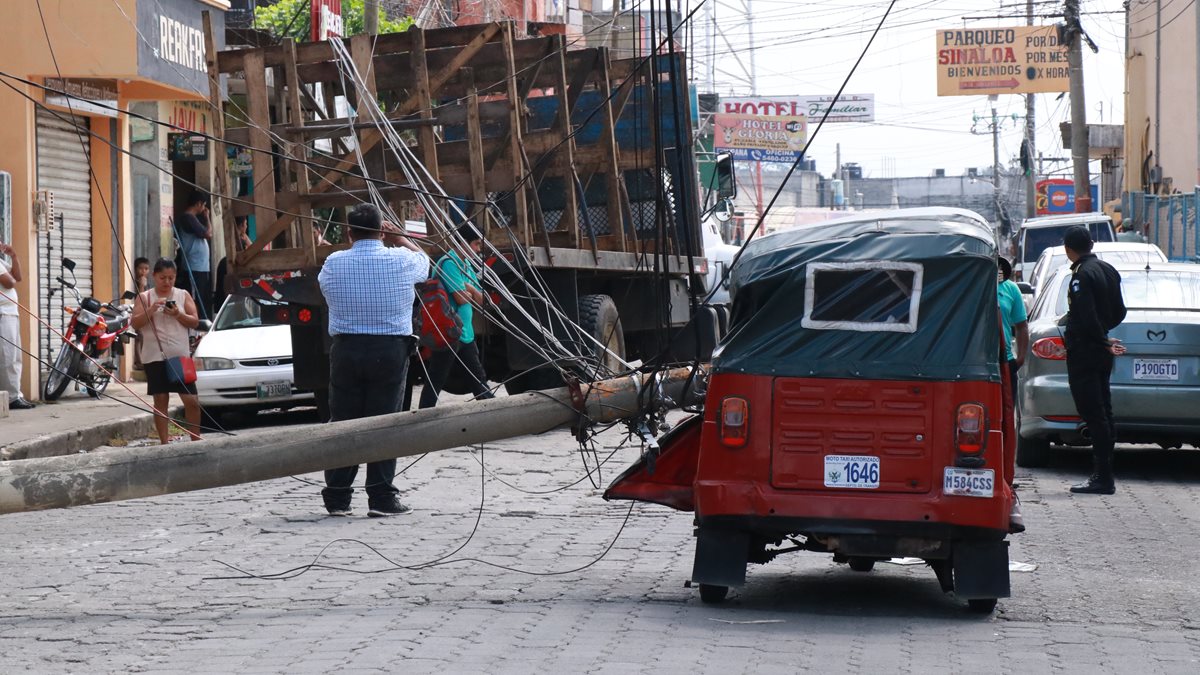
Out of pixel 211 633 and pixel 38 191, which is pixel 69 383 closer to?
pixel 38 191

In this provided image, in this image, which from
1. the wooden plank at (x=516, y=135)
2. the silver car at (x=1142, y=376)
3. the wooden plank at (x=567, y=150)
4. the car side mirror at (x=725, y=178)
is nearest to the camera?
the silver car at (x=1142, y=376)

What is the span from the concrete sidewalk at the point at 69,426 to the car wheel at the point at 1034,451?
689cm

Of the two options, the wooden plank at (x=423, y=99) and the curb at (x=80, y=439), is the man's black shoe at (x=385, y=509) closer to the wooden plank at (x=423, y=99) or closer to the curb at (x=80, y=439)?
the wooden plank at (x=423, y=99)

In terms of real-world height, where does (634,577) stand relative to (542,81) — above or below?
below

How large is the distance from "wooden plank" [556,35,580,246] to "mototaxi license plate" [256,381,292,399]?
11.4 feet

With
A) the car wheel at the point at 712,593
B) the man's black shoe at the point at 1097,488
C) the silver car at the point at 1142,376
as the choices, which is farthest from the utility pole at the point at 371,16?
the car wheel at the point at 712,593

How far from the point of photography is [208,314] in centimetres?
2141

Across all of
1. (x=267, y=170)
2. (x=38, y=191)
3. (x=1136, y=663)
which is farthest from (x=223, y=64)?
(x=1136, y=663)

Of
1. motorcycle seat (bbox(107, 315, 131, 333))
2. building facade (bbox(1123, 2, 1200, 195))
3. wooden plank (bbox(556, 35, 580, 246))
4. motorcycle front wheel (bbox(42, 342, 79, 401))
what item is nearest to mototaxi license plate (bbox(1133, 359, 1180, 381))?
wooden plank (bbox(556, 35, 580, 246))

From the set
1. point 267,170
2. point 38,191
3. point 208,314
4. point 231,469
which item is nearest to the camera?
point 231,469

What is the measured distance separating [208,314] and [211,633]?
15.7 metres

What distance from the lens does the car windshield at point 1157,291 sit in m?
11.8

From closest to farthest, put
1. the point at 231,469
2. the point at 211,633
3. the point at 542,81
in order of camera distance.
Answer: the point at 211,633 < the point at 231,469 < the point at 542,81

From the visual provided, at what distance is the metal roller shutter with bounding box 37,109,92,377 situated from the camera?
17344mm
